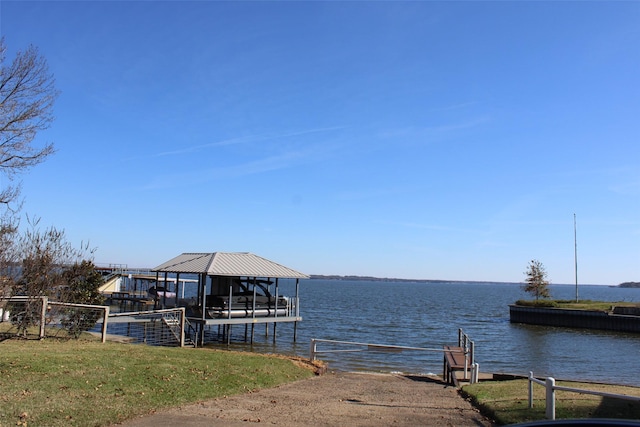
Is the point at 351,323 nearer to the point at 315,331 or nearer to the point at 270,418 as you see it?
the point at 315,331

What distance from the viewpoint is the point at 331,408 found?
421 inches

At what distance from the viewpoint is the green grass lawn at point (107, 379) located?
862 centimetres

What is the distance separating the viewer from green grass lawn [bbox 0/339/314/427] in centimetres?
862

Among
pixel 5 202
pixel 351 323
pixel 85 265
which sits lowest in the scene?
pixel 351 323

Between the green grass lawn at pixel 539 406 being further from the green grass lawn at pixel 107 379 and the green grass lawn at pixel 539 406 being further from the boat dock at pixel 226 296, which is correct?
the boat dock at pixel 226 296

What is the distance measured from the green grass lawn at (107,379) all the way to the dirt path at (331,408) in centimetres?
59

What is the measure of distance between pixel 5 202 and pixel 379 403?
40.5 feet

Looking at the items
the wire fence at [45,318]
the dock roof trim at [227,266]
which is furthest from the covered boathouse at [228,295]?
the wire fence at [45,318]

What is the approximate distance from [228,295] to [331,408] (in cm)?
2063

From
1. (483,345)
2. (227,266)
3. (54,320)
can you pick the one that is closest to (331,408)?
(54,320)

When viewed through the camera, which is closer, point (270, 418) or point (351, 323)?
point (270, 418)

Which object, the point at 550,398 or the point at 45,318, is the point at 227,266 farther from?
the point at 550,398

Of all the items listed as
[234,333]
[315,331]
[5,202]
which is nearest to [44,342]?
[5,202]

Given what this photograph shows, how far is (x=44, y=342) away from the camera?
55.1 feet
